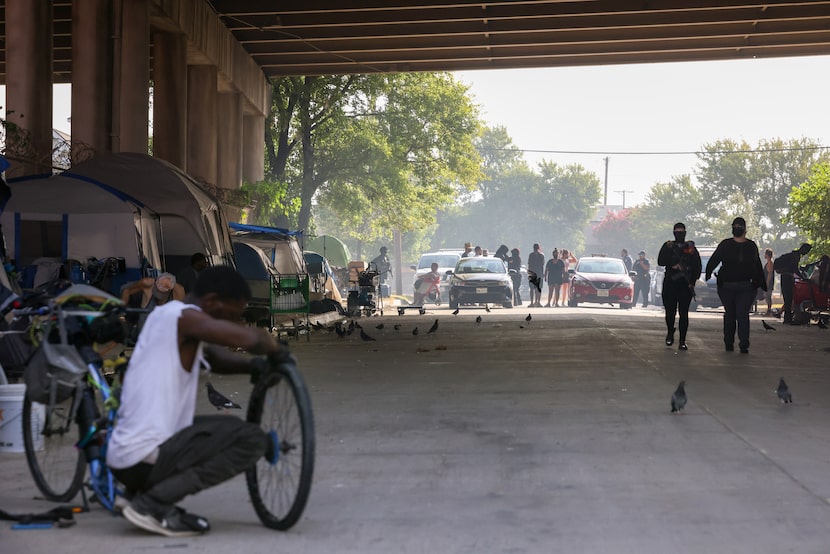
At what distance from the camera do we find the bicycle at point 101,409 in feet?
18.5

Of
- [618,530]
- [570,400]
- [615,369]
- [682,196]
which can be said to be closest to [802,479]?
[618,530]

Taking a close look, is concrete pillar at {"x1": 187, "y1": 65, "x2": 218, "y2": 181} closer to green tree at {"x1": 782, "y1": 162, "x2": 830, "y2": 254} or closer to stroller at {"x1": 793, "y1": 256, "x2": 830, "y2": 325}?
green tree at {"x1": 782, "y1": 162, "x2": 830, "y2": 254}

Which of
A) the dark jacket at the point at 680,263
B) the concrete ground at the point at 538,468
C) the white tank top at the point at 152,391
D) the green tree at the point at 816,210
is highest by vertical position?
the green tree at the point at 816,210

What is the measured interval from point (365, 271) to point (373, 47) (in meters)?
7.65

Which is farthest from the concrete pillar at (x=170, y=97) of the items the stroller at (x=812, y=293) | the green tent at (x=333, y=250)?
the green tent at (x=333, y=250)

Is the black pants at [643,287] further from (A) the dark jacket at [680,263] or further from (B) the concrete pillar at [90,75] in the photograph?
(A) the dark jacket at [680,263]

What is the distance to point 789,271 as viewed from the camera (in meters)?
26.6

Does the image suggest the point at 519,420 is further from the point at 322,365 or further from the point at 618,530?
the point at 322,365

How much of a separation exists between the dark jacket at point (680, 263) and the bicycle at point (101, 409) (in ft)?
40.1

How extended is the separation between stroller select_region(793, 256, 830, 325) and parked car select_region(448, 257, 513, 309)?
1247cm

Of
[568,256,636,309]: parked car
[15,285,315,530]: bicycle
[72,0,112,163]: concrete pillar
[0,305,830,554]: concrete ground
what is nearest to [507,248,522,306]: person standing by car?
[568,256,636,309]: parked car

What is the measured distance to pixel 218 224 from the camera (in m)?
20.5

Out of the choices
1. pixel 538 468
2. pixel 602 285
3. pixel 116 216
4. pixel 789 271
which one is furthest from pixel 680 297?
pixel 602 285

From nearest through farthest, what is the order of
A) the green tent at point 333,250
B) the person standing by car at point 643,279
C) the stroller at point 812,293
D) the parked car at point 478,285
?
the stroller at point 812,293 < the parked car at point 478,285 < the person standing by car at point 643,279 < the green tent at point 333,250
